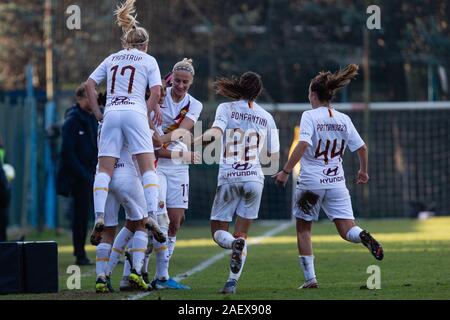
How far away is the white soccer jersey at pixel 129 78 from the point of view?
10.9 meters

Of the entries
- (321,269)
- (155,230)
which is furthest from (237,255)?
(321,269)

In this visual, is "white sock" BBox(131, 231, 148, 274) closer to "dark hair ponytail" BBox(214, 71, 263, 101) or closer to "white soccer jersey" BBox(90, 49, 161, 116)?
"white soccer jersey" BBox(90, 49, 161, 116)

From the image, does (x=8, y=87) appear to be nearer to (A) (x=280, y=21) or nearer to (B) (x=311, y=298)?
(A) (x=280, y=21)

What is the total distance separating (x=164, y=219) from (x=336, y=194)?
1.72 m

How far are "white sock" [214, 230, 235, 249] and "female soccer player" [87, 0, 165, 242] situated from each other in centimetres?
72

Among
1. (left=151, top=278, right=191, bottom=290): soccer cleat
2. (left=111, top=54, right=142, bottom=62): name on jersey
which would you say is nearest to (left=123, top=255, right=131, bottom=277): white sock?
(left=151, top=278, right=191, bottom=290): soccer cleat

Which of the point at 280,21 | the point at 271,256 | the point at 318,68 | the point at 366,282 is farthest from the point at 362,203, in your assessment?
the point at 366,282

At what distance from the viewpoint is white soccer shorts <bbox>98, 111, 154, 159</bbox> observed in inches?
426

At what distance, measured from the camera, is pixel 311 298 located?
10.0 m

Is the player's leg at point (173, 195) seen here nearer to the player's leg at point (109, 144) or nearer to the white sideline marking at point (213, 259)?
the player's leg at point (109, 144)

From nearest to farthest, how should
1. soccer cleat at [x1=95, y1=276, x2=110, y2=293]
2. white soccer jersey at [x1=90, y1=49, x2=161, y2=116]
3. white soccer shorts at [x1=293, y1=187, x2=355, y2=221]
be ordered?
soccer cleat at [x1=95, y1=276, x2=110, y2=293] < white soccer jersey at [x1=90, y1=49, x2=161, y2=116] < white soccer shorts at [x1=293, y1=187, x2=355, y2=221]

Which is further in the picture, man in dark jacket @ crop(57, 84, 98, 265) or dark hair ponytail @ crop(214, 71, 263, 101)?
man in dark jacket @ crop(57, 84, 98, 265)

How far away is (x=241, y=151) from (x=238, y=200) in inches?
18.9

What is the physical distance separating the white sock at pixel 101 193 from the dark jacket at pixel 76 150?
5194mm
